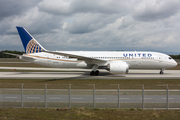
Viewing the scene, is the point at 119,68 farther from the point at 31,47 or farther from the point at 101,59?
the point at 31,47

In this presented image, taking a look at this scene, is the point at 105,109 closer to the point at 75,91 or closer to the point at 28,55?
the point at 75,91

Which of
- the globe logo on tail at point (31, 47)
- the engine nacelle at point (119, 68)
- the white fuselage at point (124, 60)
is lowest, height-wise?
the engine nacelle at point (119, 68)

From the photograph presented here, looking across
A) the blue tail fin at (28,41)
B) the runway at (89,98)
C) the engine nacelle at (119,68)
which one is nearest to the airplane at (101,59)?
the blue tail fin at (28,41)

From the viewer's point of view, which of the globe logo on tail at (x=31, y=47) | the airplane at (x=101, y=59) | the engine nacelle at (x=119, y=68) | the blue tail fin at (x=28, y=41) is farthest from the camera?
the globe logo on tail at (x=31, y=47)

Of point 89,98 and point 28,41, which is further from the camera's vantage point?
point 28,41

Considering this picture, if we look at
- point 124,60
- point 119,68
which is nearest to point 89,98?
point 119,68

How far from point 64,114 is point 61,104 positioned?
1476 millimetres

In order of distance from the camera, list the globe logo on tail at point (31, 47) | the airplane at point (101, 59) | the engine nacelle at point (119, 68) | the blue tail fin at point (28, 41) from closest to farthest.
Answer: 1. the engine nacelle at point (119, 68)
2. the airplane at point (101, 59)
3. the blue tail fin at point (28, 41)
4. the globe logo on tail at point (31, 47)

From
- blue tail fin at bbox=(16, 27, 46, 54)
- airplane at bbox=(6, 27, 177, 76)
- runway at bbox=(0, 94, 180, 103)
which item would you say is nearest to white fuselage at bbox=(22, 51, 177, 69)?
airplane at bbox=(6, 27, 177, 76)

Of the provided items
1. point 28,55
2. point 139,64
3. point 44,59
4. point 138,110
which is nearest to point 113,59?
point 139,64

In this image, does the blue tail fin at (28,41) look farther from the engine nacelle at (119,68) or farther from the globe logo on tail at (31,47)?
the engine nacelle at (119,68)

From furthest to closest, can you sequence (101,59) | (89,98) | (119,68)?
1. (101,59)
2. (119,68)
3. (89,98)

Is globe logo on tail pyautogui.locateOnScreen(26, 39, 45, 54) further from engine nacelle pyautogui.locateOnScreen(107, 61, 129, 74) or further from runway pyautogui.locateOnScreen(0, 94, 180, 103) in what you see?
runway pyautogui.locateOnScreen(0, 94, 180, 103)

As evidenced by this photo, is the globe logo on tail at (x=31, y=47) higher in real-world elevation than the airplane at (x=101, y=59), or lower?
higher
